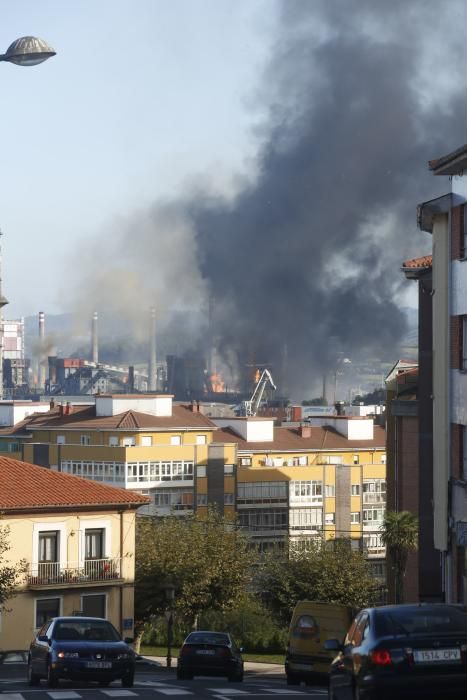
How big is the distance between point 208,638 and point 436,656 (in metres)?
24.5

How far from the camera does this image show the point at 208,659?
3797cm

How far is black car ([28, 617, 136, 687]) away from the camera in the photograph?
25.8m

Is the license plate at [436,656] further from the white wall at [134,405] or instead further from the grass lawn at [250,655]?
the white wall at [134,405]

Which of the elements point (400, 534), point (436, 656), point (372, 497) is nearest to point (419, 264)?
point (400, 534)

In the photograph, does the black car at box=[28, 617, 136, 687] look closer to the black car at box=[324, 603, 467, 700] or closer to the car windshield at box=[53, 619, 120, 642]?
the car windshield at box=[53, 619, 120, 642]

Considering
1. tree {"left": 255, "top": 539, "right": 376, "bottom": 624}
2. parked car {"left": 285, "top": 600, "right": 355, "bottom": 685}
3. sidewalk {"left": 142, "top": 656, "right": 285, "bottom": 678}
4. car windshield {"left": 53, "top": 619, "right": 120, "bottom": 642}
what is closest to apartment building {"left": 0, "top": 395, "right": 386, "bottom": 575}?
tree {"left": 255, "top": 539, "right": 376, "bottom": 624}

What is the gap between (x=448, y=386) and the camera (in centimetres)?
3941

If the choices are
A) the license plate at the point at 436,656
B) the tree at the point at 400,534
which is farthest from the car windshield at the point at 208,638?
the tree at the point at 400,534

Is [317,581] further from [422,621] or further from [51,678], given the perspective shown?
[422,621]

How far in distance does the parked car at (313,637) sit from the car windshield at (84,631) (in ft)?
20.8

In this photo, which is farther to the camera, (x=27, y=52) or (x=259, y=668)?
(x=259, y=668)

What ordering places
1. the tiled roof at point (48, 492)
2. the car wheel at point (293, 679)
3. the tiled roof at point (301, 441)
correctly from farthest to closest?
the tiled roof at point (301, 441)
the tiled roof at point (48, 492)
the car wheel at point (293, 679)

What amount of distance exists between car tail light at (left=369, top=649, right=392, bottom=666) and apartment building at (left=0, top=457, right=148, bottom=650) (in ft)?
134

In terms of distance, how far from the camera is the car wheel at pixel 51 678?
25938 millimetres
